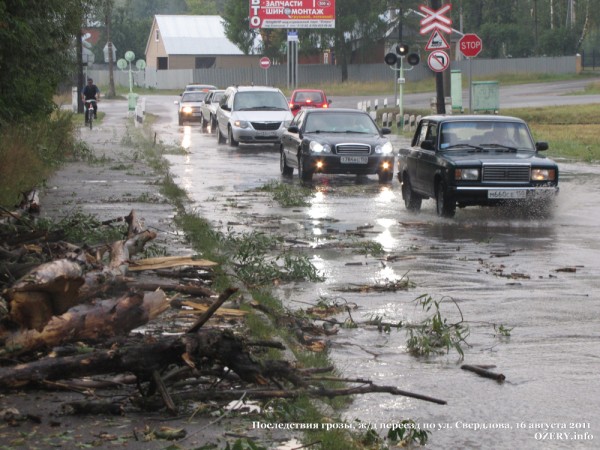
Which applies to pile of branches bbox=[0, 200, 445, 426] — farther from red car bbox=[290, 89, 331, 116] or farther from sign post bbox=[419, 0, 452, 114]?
red car bbox=[290, 89, 331, 116]

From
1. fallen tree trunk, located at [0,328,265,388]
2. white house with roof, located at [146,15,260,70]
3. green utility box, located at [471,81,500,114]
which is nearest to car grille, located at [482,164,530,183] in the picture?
fallen tree trunk, located at [0,328,265,388]

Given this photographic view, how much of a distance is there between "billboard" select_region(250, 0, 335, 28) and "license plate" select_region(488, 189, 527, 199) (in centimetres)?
6787

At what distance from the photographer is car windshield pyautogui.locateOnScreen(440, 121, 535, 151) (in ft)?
59.4

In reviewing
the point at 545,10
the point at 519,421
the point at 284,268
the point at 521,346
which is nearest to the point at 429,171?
the point at 284,268

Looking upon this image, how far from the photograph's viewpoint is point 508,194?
17234 millimetres

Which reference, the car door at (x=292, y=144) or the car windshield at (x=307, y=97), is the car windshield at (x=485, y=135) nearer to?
the car door at (x=292, y=144)

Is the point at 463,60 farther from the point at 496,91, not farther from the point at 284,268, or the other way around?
the point at 284,268

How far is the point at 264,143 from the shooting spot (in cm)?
3491

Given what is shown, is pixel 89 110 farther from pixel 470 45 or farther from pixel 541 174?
pixel 541 174

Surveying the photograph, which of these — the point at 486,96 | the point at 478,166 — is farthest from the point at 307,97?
the point at 478,166

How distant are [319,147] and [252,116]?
456 inches

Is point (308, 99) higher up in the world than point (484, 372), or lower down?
higher up

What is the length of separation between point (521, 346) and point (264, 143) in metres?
26.6

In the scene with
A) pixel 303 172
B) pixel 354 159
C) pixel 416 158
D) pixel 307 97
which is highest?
pixel 307 97
